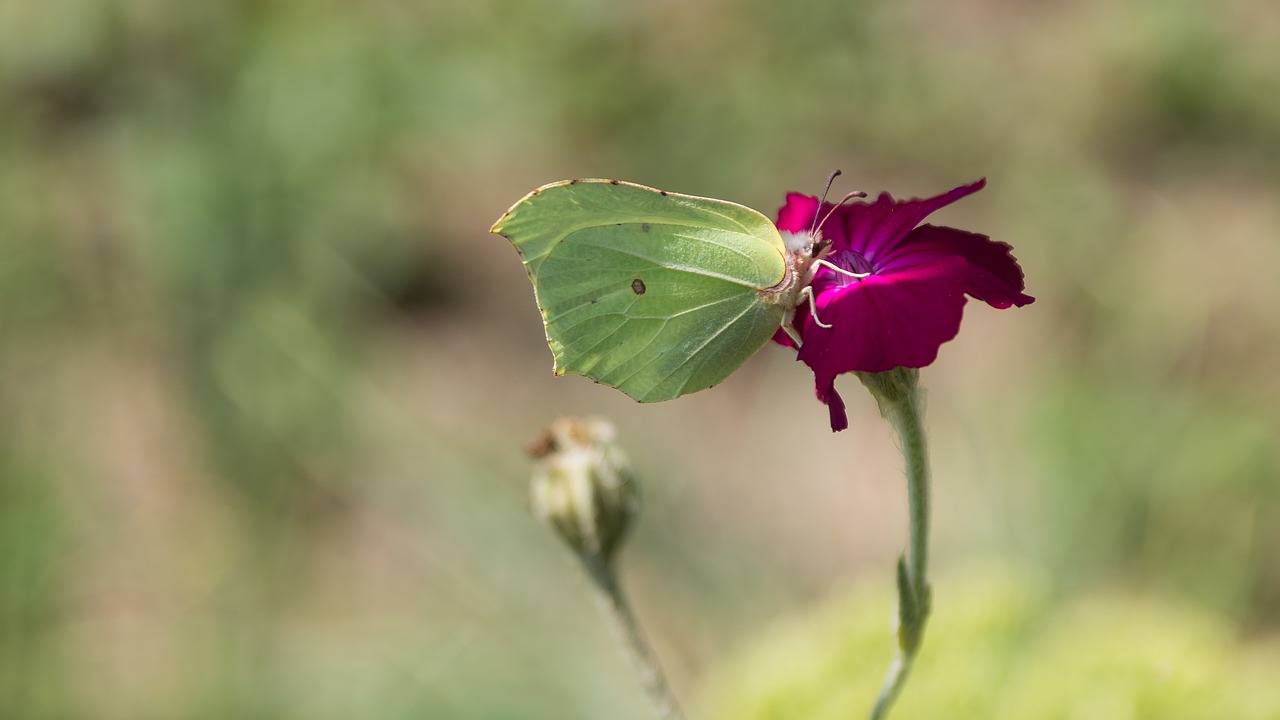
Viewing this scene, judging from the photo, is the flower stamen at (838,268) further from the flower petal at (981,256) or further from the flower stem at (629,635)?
the flower stem at (629,635)

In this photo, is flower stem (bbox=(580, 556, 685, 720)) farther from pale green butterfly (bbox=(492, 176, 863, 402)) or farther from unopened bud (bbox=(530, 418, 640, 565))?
pale green butterfly (bbox=(492, 176, 863, 402))

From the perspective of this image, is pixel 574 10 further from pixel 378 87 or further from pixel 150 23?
pixel 150 23

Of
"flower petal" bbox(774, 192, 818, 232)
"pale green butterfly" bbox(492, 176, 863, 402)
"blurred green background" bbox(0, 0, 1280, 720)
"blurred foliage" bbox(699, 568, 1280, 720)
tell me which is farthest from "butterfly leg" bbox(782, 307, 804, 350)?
"blurred green background" bbox(0, 0, 1280, 720)

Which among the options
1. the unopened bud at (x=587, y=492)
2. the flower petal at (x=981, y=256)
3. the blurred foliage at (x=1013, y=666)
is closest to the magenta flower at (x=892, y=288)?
the flower petal at (x=981, y=256)

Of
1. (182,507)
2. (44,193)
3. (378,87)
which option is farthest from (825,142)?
(44,193)

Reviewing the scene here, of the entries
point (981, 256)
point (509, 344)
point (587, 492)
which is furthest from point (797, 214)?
point (509, 344)

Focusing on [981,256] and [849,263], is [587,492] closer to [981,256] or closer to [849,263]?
[849,263]

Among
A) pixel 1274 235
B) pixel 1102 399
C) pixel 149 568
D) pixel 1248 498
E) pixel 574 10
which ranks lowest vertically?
pixel 1248 498
